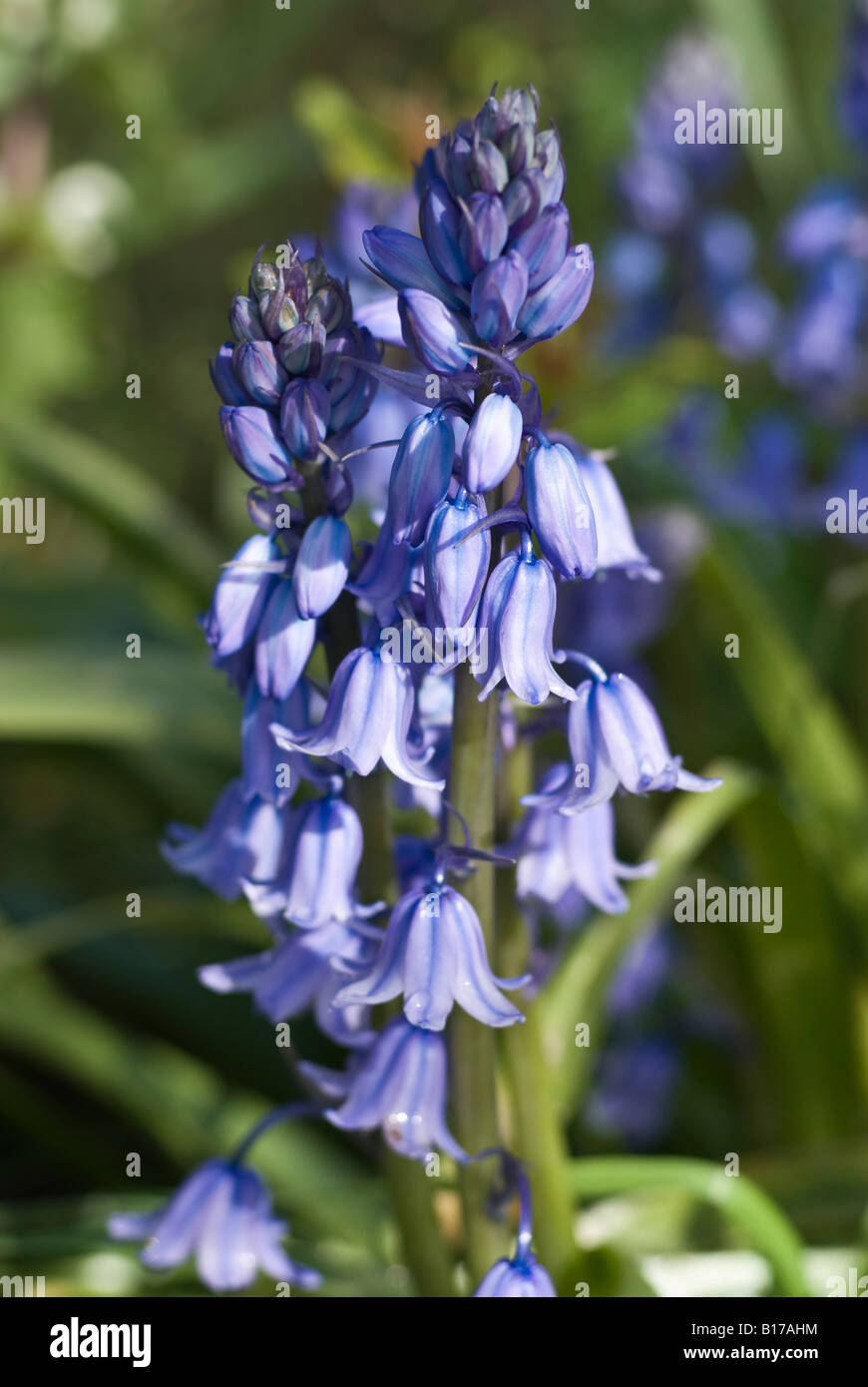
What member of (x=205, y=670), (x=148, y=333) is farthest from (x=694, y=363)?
(x=148, y=333)

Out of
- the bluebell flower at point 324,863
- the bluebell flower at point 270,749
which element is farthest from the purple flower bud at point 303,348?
the bluebell flower at point 324,863

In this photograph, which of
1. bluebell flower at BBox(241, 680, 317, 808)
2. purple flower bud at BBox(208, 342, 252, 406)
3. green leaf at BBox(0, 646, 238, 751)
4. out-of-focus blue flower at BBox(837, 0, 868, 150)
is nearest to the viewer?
purple flower bud at BBox(208, 342, 252, 406)

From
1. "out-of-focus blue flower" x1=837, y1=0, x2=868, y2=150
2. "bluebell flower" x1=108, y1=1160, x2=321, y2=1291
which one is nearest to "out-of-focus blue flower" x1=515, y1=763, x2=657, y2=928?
"bluebell flower" x1=108, y1=1160, x2=321, y2=1291

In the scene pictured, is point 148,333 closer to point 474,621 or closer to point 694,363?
point 694,363

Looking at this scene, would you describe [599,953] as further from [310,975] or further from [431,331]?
[431,331]

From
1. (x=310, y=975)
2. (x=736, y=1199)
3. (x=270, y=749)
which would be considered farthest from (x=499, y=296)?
(x=736, y=1199)

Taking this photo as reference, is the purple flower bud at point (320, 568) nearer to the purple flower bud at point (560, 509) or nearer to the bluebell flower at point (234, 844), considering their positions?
the purple flower bud at point (560, 509)

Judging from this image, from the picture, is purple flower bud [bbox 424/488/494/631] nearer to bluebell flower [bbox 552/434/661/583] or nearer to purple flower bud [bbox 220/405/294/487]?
purple flower bud [bbox 220/405/294/487]
